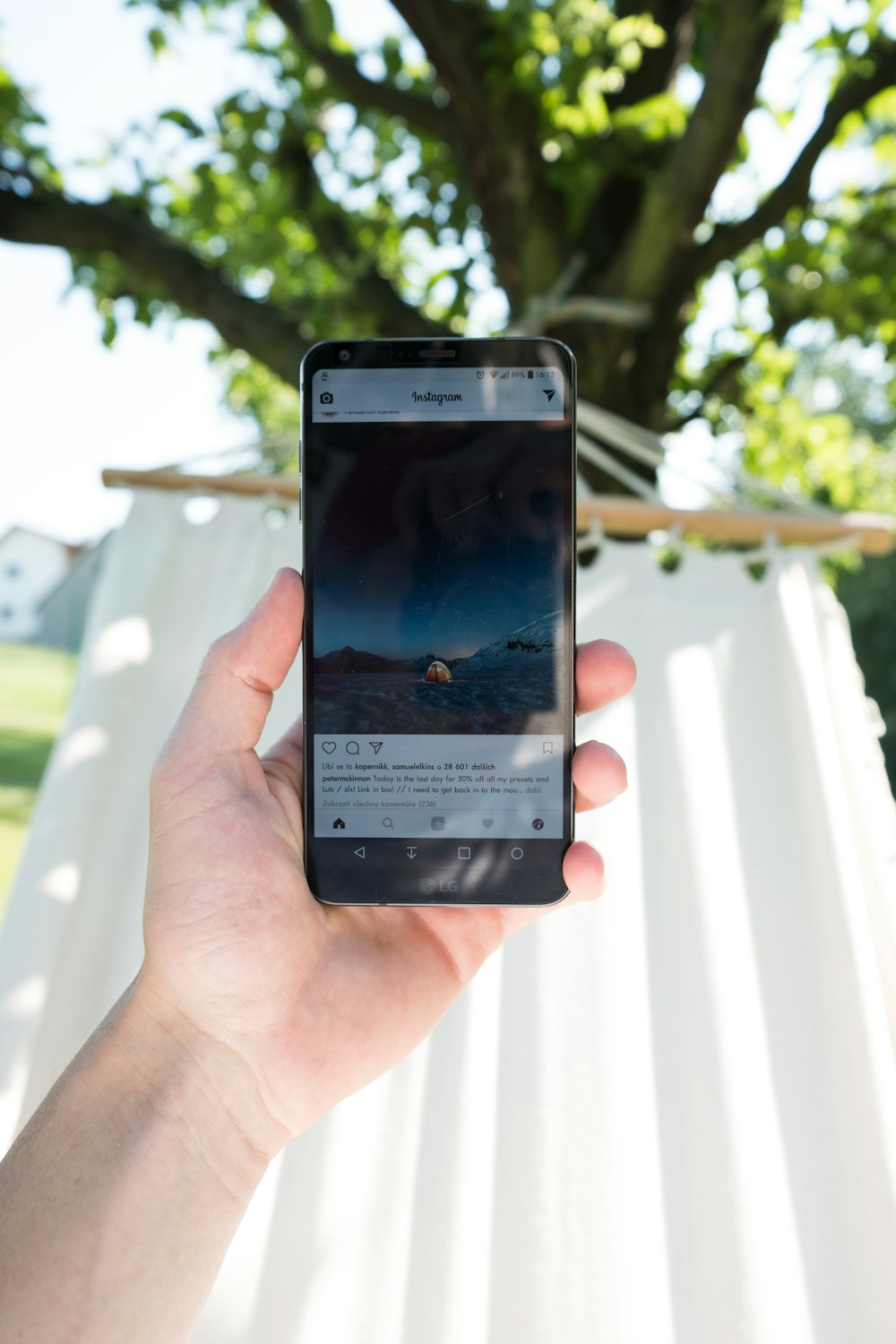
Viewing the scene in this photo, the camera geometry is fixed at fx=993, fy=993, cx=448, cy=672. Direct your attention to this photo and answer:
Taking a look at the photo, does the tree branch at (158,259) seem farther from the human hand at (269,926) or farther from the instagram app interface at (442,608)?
the human hand at (269,926)

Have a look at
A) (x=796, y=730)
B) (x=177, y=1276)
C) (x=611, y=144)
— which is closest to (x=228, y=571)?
(x=796, y=730)

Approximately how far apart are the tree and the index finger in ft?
3.44

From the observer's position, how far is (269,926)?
0.78m

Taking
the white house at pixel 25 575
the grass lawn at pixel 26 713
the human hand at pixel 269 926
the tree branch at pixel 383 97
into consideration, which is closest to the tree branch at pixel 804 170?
the tree branch at pixel 383 97

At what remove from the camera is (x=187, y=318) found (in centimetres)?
264

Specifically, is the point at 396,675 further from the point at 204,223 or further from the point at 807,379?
the point at 807,379

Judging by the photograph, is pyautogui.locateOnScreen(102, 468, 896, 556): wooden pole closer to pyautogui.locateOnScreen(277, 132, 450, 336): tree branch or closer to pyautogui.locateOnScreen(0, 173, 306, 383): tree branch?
pyautogui.locateOnScreen(0, 173, 306, 383): tree branch

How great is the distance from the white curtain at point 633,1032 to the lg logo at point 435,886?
42cm

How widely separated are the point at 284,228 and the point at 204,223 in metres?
0.74

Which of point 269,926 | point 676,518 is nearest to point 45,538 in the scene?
point 676,518

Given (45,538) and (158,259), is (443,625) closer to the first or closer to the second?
(158,259)

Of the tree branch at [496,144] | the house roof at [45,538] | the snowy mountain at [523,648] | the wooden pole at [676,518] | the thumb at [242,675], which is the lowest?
the thumb at [242,675]

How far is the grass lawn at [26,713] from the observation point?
5590mm

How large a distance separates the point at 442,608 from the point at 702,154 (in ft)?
4.24
